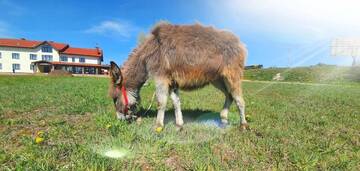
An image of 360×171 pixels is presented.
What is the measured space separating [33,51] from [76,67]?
1355 cm

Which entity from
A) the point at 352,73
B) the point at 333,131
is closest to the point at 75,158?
the point at 333,131

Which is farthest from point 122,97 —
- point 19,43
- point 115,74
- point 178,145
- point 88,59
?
point 19,43

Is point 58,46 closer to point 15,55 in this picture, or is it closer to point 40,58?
point 40,58

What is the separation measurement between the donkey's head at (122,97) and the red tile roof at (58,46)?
3216 inches

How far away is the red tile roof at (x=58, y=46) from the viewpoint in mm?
76500

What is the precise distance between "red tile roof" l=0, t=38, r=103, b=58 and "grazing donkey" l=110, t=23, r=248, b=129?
8220cm

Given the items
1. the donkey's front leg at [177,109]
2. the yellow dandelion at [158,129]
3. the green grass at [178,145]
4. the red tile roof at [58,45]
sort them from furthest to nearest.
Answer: the red tile roof at [58,45], the donkey's front leg at [177,109], the yellow dandelion at [158,129], the green grass at [178,145]

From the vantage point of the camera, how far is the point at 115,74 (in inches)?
245

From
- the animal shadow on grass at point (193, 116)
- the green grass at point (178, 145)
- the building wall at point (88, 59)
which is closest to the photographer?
the green grass at point (178, 145)

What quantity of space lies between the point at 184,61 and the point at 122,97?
1905mm

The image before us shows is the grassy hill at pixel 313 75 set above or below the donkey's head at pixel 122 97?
above

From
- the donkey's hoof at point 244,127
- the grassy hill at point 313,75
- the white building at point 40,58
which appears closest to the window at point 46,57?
the white building at point 40,58

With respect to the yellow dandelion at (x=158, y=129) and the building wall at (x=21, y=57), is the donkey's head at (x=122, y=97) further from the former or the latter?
the building wall at (x=21, y=57)

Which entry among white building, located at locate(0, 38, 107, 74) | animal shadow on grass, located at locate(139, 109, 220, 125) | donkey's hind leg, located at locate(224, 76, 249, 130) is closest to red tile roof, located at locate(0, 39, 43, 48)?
white building, located at locate(0, 38, 107, 74)
